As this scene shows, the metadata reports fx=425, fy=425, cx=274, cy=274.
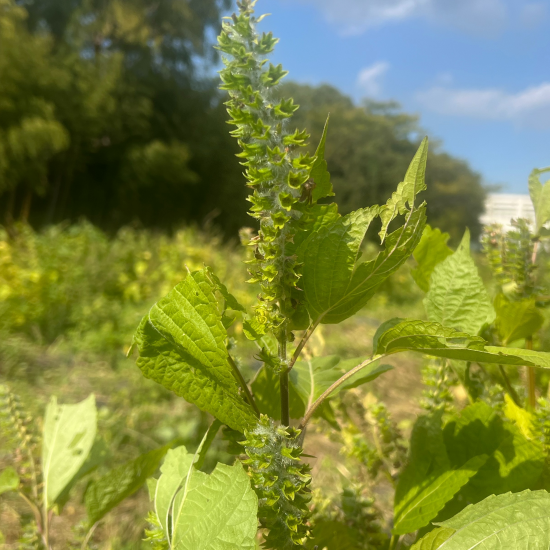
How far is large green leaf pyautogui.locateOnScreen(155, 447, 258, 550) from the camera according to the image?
0.75 feet

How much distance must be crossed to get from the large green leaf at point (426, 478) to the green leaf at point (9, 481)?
1.20 feet

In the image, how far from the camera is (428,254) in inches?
17.1

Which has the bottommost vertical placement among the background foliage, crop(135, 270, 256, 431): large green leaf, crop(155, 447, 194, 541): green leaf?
crop(155, 447, 194, 541): green leaf

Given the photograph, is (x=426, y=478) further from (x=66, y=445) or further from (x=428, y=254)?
(x=66, y=445)

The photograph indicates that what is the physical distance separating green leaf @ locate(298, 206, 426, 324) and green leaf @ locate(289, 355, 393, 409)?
10 cm

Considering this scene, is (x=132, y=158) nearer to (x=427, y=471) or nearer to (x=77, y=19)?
(x=77, y=19)

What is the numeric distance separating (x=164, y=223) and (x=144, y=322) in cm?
843

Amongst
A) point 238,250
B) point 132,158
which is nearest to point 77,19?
point 132,158

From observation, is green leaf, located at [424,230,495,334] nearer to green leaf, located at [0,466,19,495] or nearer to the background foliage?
green leaf, located at [0,466,19,495]

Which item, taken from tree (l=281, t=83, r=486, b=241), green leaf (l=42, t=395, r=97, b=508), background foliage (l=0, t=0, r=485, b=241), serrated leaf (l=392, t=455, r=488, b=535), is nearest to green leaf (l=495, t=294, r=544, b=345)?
serrated leaf (l=392, t=455, r=488, b=535)

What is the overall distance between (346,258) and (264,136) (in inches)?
3.4

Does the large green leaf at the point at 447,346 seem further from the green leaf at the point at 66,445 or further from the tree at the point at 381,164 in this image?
the tree at the point at 381,164

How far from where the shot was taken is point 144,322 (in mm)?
248

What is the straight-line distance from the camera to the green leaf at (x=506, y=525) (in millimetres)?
227
